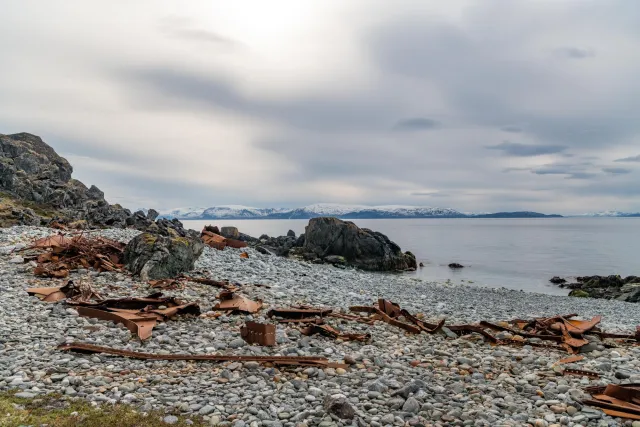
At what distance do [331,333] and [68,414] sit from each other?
569 centimetres

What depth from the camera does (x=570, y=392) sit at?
6.43 meters

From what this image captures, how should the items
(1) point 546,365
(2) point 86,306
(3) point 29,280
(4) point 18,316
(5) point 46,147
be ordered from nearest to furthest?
(1) point 546,365, (4) point 18,316, (2) point 86,306, (3) point 29,280, (5) point 46,147

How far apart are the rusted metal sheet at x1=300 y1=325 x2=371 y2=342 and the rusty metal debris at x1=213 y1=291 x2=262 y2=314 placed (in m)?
2.10

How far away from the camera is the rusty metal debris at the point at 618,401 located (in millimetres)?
5582

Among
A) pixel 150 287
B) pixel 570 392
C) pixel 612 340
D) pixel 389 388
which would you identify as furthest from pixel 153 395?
pixel 612 340

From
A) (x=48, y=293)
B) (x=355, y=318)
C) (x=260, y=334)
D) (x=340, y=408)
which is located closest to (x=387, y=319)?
(x=355, y=318)

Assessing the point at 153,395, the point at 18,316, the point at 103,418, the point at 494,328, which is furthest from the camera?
the point at 494,328

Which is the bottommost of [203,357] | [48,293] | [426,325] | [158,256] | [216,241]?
[426,325]

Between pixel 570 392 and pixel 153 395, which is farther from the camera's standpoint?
pixel 570 392

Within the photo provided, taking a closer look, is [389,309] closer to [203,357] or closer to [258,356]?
[258,356]

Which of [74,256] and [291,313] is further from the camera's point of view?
[74,256]

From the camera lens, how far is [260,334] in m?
8.69

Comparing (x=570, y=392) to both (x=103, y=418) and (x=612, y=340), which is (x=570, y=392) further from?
(x=103, y=418)

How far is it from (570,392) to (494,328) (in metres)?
4.94
